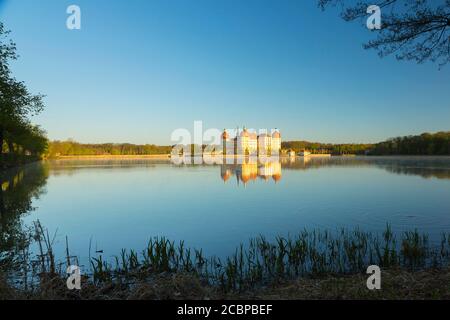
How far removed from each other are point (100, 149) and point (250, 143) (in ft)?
259

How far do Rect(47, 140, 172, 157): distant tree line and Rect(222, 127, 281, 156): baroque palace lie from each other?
34.2 meters

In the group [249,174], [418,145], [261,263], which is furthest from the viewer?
[418,145]

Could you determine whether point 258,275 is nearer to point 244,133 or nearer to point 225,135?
point 244,133

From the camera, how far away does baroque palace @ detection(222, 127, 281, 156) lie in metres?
178

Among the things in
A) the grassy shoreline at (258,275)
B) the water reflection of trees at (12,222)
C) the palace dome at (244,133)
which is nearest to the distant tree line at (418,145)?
the palace dome at (244,133)

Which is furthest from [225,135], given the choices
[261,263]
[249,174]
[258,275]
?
[258,275]

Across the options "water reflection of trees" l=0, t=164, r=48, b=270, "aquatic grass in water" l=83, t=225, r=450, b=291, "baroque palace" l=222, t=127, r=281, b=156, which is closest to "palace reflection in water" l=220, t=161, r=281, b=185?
"water reflection of trees" l=0, t=164, r=48, b=270

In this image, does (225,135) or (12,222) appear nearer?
(12,222)

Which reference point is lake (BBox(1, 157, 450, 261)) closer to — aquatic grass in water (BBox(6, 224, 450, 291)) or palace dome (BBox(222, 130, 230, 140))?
aquatic grass in water (BBox(6, 224, 450, 291))

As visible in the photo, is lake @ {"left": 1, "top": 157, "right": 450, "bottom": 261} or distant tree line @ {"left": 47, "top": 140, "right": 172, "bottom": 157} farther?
distant tree line @ {"left": 47, "top": 140, "right": 172, "bottom": 157}

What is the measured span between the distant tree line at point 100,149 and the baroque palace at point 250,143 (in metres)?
34.2

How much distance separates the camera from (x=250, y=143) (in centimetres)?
18575

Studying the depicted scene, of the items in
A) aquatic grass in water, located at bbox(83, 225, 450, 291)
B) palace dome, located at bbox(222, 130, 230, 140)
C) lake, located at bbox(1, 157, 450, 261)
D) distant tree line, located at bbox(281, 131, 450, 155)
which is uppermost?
palace dome, located at bbox(222, 130, 230, 140)
